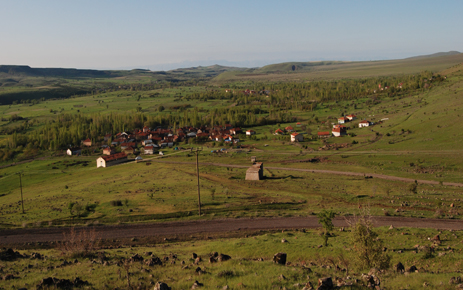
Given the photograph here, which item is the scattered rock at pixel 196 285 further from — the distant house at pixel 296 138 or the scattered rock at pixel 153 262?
the distant house at pixel 296 138

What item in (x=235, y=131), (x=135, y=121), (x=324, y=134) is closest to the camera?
(x=324, y=134)

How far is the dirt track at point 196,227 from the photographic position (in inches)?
1266

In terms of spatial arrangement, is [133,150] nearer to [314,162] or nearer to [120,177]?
[120,177]

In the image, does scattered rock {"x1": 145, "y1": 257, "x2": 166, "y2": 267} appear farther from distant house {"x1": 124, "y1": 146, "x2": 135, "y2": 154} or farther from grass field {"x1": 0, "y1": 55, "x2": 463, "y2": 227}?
→ distant house {"x1": 124, "y1": 146, "x2": 135, "y2": 154}

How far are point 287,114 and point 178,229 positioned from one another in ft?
415

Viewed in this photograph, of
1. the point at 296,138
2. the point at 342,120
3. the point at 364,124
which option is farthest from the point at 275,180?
the point at 342,120

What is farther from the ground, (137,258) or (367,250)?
(367,250)

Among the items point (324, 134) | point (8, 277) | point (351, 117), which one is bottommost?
point (324, 134)

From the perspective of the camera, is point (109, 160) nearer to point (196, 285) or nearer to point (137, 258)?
point (137, 258)

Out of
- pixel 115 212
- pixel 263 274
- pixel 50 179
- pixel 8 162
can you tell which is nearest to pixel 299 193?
pixel 115 212

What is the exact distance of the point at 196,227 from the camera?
113ft

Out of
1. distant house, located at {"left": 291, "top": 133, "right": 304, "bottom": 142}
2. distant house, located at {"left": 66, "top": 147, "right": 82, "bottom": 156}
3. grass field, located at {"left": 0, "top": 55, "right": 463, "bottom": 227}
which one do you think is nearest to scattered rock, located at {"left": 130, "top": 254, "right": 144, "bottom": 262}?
grass field, located at {"left": 0, "top": 55, "right": 463, "bottom": 227}

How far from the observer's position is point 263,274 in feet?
55.5

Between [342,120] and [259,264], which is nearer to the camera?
[259,264]
